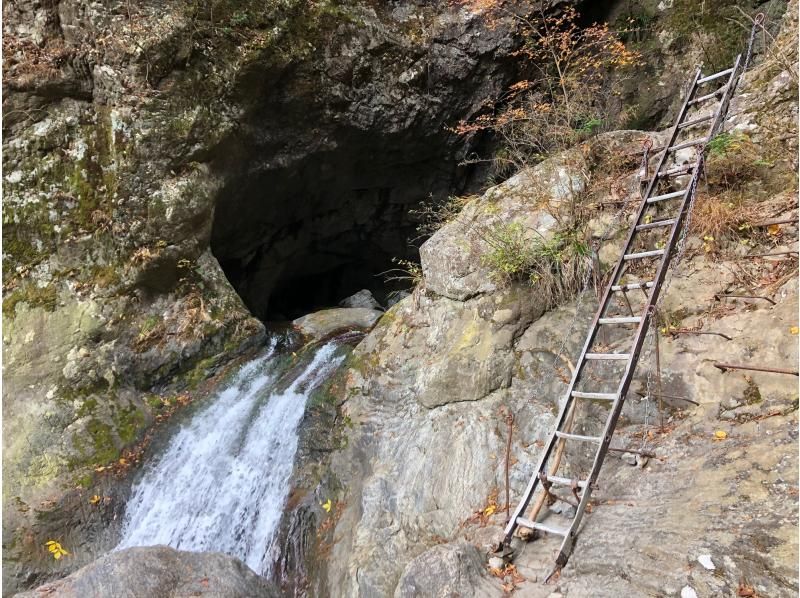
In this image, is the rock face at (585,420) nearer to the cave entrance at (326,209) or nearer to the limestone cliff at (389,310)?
the limestone cliff at (389,310)

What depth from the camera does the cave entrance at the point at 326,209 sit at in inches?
431

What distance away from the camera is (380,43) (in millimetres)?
9945

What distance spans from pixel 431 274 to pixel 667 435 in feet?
11.6

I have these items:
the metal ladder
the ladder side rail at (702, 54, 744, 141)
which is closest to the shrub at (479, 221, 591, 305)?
the metal ladder

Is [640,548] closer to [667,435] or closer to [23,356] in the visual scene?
[667,435]

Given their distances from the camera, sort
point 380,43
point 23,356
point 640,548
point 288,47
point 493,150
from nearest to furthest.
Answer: point 640,548
point 23,356
point 288,47
point 380,43
point 493,150

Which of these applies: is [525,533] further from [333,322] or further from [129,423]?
[333,322]

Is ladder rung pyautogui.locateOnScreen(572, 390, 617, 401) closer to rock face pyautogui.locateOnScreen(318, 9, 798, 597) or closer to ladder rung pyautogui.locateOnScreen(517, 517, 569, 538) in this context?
rock face pyautogui.locateOnScreen(318, 9, 798, 597)

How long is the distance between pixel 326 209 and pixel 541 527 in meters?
10.9

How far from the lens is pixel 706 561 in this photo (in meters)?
2.76

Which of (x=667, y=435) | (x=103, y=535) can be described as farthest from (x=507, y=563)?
(x=103, y=535)

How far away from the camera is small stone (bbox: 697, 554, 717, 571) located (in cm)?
273

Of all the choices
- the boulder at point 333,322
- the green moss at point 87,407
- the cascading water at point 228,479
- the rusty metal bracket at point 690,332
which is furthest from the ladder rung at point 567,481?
the green moss at point 87,407

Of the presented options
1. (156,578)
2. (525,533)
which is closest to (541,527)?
(525,533)
